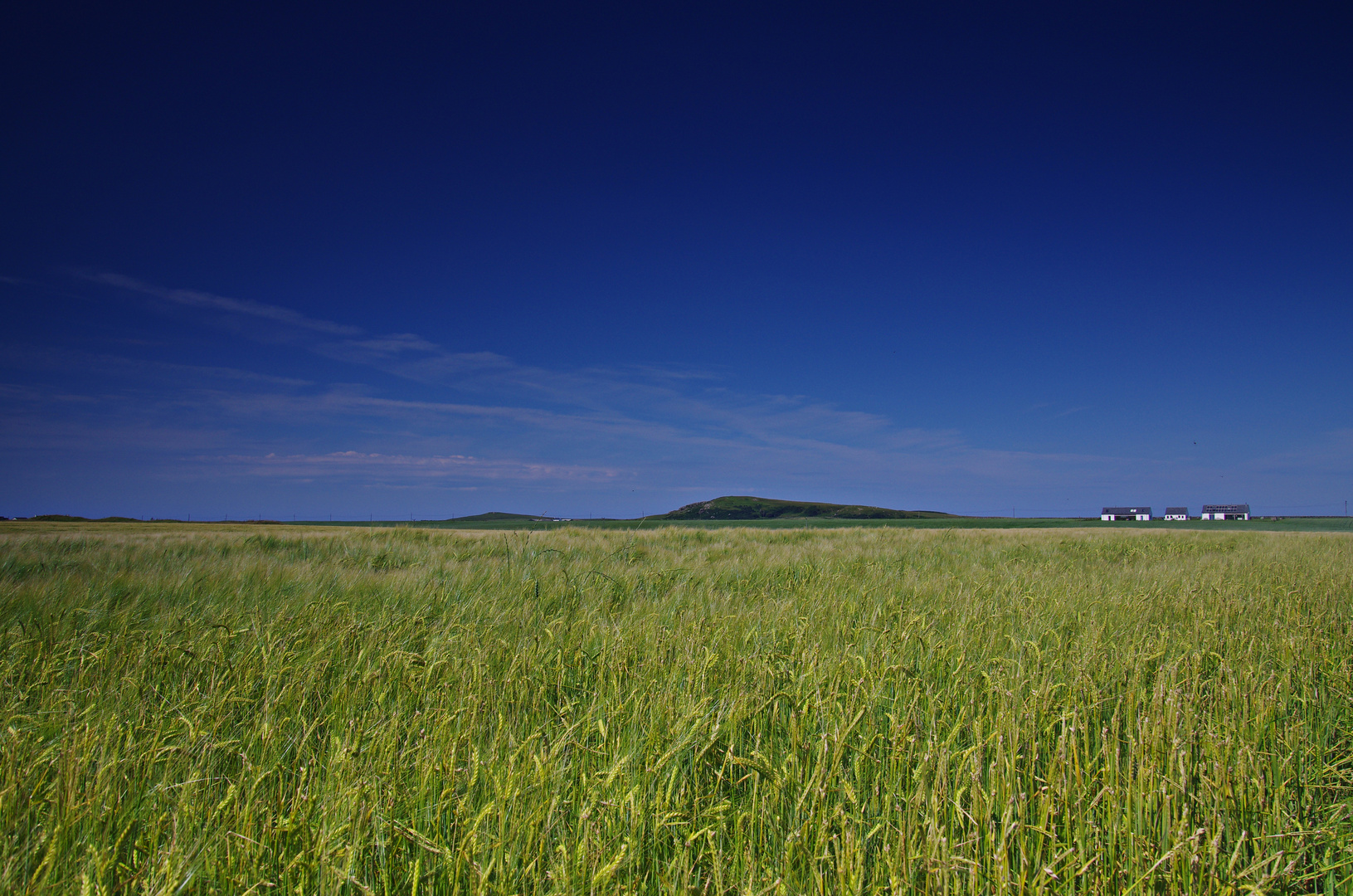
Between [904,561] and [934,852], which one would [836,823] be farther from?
[904,561]

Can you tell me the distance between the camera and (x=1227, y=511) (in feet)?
511

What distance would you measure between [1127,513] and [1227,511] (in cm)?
2610

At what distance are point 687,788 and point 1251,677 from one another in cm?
316

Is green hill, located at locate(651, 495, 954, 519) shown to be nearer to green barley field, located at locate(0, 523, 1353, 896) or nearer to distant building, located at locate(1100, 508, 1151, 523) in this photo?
distant building, located at locate(1100, 508, 1151, 523)

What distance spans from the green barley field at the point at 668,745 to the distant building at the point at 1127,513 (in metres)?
181

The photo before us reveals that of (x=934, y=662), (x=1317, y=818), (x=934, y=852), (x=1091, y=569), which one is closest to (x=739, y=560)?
(x=1091, y=569)

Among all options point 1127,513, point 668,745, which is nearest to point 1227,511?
point 1127,513

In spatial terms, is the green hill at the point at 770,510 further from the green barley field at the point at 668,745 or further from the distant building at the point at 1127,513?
the green barley field at the point at 668,745

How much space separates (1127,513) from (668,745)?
196 metres

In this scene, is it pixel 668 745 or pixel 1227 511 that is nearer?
pixel 668 745

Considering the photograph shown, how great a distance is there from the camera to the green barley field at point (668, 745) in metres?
1.63

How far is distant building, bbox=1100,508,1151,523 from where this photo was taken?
497 feet

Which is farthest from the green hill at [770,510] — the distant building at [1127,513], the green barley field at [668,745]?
the green barley field at [668,745]

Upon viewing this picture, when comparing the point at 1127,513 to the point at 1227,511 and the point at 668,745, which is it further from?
the point at 668,745
